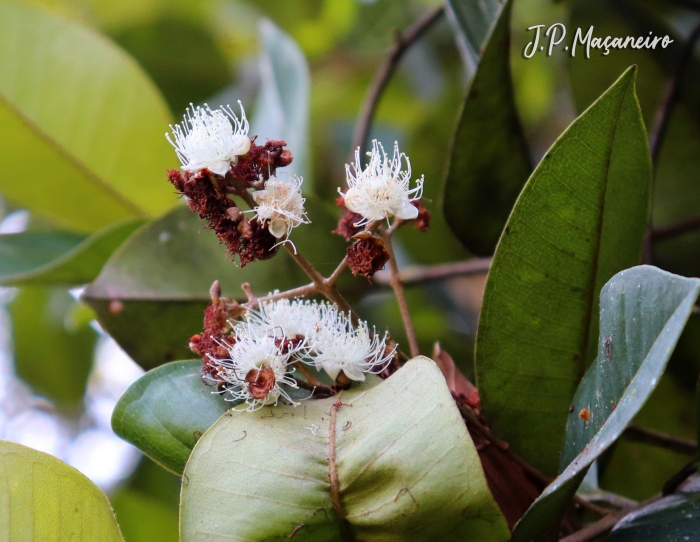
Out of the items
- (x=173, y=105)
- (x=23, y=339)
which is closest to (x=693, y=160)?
(x=173, y=105)

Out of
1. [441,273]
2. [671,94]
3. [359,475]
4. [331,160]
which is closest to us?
[359,475]

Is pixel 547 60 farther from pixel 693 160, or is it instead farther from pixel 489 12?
pixel 489 12

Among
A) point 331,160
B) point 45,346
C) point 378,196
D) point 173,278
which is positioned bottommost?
point 45,346

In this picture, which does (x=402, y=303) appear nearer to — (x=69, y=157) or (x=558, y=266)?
(x=558, y=266)

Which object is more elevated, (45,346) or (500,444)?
(500,444)

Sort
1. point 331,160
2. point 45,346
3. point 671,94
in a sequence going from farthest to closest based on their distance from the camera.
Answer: point 331,160 → point 45,346 → point 671,94

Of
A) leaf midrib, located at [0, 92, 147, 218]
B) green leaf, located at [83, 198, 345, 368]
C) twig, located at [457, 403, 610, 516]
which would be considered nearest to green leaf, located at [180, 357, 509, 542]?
twig, located at [457, 403, 610, 516]

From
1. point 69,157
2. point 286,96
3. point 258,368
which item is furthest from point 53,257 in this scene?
point 258,368
